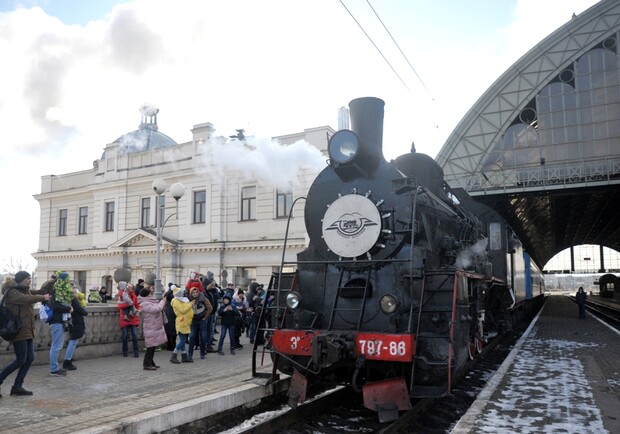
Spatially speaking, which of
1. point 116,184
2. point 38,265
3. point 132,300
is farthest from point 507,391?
point 38,265

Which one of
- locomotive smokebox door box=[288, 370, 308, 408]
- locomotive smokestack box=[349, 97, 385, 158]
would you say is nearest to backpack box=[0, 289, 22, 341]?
locomotive smokebox door box=[288, 370, 308, 408]

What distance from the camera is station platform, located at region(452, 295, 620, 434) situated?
18.3ft

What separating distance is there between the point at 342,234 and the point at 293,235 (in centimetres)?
1691

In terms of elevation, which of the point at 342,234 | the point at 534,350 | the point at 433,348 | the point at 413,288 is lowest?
the point at 534,350

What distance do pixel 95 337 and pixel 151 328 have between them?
200cm

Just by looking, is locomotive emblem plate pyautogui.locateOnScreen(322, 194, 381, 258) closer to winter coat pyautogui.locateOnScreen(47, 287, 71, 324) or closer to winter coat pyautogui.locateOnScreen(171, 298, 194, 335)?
winter coat pyautogui.locateOnScreen(171, 298, 194, 335)

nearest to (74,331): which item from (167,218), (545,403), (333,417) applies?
(333,417)

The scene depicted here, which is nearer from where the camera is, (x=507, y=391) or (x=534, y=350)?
(x=507, y=391)

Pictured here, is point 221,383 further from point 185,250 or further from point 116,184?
point 116,184

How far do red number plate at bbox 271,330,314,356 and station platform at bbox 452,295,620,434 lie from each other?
5.86 feet

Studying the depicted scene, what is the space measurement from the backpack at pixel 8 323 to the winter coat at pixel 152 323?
242cm

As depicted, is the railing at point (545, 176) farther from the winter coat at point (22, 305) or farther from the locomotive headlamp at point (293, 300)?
the winter coat at point (22, 305)

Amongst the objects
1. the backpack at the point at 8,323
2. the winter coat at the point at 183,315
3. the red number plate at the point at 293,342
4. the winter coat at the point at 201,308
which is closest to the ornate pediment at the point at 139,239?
the winter coat at the point at 201,308

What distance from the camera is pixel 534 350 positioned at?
12008mm
